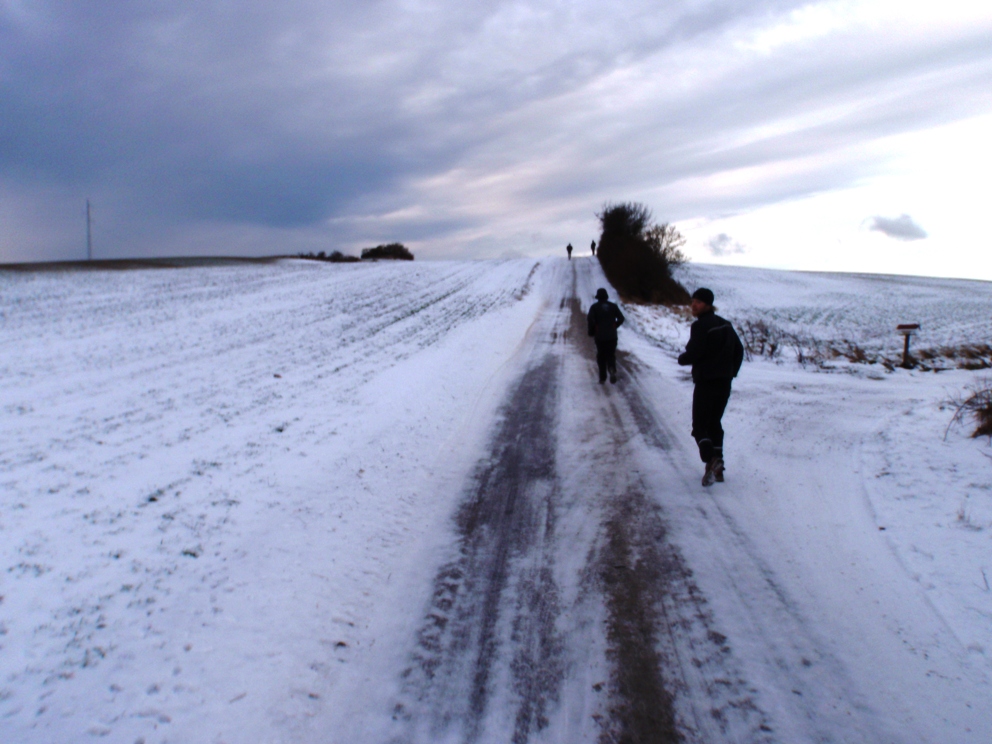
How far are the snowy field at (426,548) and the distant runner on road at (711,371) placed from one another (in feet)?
1.45

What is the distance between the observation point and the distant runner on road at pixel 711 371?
5.79 metres

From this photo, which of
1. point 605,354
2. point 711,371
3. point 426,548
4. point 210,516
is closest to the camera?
point 426,548

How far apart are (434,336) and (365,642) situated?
13.0 m

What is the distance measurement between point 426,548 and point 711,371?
3.34 m

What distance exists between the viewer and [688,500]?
536 cm

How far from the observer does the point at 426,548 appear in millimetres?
4719

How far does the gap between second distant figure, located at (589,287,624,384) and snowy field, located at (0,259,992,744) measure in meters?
0.59

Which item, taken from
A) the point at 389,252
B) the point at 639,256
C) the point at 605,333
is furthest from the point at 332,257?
the point at 605,333

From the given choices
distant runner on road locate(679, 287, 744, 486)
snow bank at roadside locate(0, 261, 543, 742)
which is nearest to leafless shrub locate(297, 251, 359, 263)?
snow bank at roadside locate(0, 261, 543, 742)

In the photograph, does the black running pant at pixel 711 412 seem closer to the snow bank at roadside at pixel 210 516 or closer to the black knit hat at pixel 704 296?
the black knit hat at pixel 704 296

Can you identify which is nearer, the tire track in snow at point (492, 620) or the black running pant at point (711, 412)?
the tire track in snow at point (492, 620)

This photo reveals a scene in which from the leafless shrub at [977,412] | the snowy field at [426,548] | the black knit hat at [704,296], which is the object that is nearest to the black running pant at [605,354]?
the snowy field at [426,548]

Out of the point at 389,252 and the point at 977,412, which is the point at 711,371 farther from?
the point at 389,252

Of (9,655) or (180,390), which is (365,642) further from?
(180,390)
